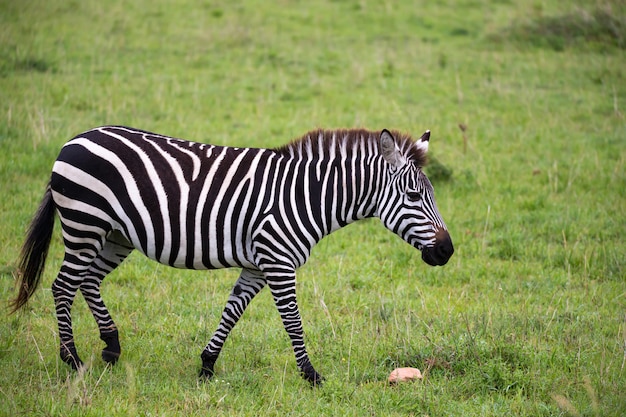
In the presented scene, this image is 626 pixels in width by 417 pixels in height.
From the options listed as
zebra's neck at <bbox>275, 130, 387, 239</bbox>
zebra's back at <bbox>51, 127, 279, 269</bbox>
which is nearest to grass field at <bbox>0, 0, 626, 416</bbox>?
zebra's back at <bbox>51, 127, 279, 269</bbox>

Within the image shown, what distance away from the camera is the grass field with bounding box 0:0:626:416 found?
5.92 metres

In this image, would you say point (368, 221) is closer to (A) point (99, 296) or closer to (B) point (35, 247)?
(A) point (99, 296)

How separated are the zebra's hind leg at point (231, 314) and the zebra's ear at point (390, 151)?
144 cm

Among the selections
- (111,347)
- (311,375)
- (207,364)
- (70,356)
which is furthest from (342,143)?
(70,356)

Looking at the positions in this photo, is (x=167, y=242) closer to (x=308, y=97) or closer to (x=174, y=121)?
(x=174, y=121)

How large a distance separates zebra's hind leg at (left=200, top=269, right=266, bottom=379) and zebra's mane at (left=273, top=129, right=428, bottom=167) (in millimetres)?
1110

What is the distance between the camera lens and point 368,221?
10.1 metres

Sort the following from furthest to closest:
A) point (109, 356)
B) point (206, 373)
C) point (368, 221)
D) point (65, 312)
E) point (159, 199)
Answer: point (368, 221) < point (109, 356) < point (206, 373) < point (65, 312) < point (159, 199)

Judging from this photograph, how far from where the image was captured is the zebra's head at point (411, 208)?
5.94m

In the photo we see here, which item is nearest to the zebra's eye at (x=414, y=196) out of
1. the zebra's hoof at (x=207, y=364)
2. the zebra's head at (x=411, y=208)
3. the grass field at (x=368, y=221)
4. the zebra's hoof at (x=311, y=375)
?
the zebra's head at (x=411, y=208)

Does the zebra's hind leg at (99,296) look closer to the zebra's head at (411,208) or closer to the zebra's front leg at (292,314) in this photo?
the zebra's front leg at (292,314)

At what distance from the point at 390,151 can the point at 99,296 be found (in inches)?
108

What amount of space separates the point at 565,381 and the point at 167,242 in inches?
135

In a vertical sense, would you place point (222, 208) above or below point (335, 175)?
below
